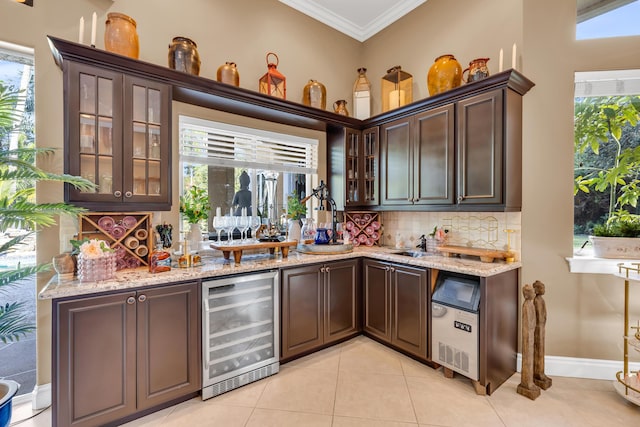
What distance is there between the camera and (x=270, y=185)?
337 cm

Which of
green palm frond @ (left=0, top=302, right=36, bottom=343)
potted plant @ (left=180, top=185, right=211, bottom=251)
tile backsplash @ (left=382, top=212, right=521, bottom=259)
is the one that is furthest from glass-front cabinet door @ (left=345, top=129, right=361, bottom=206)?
green palm frond @ (left=0, top=302, right=36, bottom=343)

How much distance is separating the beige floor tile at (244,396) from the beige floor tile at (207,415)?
1.8 inches

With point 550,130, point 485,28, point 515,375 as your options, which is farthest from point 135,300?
point 485,28

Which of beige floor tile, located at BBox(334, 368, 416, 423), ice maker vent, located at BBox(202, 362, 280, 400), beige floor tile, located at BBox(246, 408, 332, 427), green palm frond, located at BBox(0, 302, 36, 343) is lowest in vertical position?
beige floor tile, located at BBox(246, 408, 332, 427)

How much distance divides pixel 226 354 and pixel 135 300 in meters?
0.82

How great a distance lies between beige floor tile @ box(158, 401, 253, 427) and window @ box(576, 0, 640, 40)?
4.02 m

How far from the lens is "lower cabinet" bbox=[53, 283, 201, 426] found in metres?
1.68

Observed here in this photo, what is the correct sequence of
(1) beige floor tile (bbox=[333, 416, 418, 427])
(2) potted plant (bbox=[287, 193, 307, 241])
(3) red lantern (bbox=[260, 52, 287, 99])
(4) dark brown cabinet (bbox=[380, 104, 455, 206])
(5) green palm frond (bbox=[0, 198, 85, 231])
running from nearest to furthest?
1. (5) green palm frond (bbox=[0, 198, 85, 231])
2. (1) beige floor tile (bbox=[333, 416, 418, 427])
3. (4) dark brown cabinet (bbox=[380, 104, 455, 206])
4. (3) red lantern (bbox=[260, 52, 287, 99])
5. (2) potted plant (bbox=[287, 193, 307, 241])

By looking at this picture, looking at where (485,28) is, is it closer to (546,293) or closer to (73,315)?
(546,293)

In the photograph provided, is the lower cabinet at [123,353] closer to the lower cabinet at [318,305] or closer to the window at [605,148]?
the lower cabinet at [318,305]

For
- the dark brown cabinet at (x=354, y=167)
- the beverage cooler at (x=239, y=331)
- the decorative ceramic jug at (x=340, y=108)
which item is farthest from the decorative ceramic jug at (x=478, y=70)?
the beverage cooler at (x=239, y=331)

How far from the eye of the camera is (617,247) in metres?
2.37

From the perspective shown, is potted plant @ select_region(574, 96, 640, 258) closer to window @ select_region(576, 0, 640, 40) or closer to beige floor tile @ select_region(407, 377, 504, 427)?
window @ select_region(576, 0, 640, 40)

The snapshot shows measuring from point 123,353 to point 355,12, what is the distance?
428 cm
